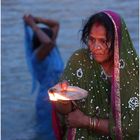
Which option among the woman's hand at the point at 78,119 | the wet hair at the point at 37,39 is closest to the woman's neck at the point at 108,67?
the woman's hand at the point at 78,119

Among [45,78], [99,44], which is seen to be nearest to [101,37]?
[99,44]

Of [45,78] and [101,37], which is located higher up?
[101,37]

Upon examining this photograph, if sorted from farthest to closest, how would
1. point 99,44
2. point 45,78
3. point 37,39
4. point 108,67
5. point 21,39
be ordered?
point 21,39 < point 37,39 < point 45,78 < point 108,67 < point 99,44

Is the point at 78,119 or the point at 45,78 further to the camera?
the point at 45,78

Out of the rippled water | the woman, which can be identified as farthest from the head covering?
the rippled water

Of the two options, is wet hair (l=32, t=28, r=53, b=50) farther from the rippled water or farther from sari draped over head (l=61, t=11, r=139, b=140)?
sari draped over head (l=61, t=11, r=139, b=140)

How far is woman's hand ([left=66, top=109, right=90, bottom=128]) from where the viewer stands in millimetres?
2986

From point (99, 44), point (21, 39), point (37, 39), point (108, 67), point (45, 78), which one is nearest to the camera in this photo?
point (99, 44)

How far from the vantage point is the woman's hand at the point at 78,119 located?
299 centimetres

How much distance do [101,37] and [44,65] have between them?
257 centimetres

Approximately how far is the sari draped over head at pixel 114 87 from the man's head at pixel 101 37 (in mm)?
25

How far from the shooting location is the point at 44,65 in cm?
548

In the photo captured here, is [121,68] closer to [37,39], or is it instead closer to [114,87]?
[114,87]

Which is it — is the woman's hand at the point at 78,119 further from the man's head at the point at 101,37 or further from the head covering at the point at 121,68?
the man's head at the point at 101,37
